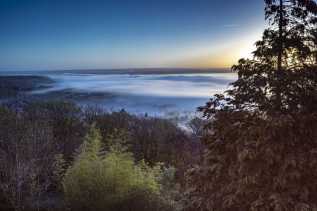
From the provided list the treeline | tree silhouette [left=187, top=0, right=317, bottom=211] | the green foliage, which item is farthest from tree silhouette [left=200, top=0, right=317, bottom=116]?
the green foliage

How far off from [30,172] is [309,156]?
21.7ft

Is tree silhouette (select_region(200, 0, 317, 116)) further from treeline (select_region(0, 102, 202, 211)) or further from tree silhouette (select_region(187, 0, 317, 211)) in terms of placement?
treeline (select_region(0, 102, 202, 211))

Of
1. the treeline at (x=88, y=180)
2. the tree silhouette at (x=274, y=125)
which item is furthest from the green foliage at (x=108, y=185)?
the tree silhouette at (x=274, y=125)

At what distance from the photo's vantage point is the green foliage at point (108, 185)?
8.34 meters

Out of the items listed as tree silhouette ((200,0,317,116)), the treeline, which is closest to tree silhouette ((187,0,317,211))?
tree silhouette ((200,0,317,116))

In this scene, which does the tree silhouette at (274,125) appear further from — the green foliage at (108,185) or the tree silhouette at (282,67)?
the green foliage at (108,185)

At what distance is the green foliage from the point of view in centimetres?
834

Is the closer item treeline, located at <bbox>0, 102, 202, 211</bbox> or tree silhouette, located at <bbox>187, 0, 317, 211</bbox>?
tree silhouette, located at <bbox>187, 0, 317, 211</bbox>

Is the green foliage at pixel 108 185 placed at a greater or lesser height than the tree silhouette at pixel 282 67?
lesser

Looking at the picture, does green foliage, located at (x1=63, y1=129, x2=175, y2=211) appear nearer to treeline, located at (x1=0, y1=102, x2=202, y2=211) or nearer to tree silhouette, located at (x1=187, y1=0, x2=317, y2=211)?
treeline, located at (x1=0, y1=102, x2=202, y2=211)

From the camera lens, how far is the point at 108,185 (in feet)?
27.5

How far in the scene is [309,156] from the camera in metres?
5.04

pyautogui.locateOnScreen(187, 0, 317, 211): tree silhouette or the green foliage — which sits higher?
pyautogui.locateOnScreen(187, 0, 317, 211): tree silhouette

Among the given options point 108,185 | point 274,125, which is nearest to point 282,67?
point 274,125
